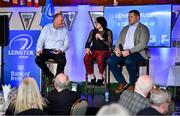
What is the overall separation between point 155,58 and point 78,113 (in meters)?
4.01

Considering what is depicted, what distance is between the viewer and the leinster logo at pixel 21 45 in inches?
316

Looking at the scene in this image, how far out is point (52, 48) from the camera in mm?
6461

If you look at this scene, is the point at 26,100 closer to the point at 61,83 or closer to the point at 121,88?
the point at 61,83

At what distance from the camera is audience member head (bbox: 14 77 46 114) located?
12.1ft

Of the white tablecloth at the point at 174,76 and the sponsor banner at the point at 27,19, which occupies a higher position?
the sponsor banner at the point at 27,19

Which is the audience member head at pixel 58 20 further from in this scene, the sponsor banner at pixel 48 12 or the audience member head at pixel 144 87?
the audience member head at pixel 144 87

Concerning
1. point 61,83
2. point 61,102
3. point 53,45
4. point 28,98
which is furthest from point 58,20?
point 28,98

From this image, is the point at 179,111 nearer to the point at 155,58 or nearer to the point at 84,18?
the point at 155,58

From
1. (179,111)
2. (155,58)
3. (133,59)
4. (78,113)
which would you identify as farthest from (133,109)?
(155,58)

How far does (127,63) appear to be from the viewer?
591 cm

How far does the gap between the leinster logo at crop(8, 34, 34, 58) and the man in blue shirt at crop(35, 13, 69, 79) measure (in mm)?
1546

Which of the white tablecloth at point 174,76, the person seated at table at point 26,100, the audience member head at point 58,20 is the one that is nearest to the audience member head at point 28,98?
the person seated at table at point 26,100

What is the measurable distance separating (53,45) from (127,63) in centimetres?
134

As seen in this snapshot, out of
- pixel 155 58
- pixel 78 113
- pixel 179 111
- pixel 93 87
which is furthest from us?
pixel 155 58
